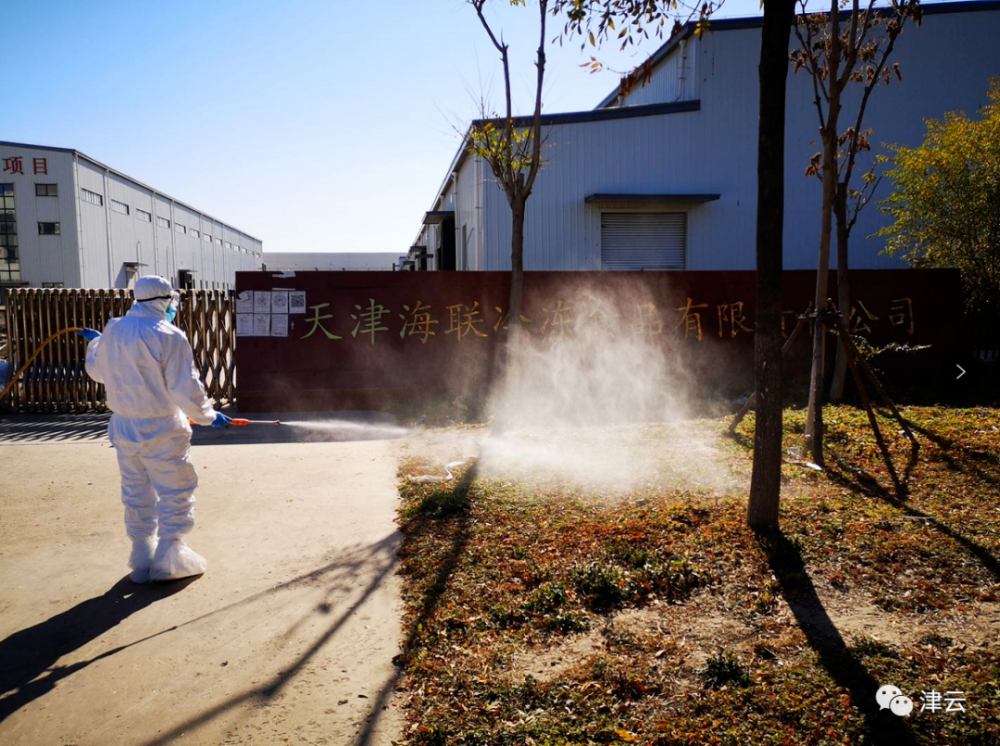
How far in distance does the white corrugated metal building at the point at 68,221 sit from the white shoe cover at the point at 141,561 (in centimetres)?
2692

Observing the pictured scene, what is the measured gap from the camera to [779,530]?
482cm

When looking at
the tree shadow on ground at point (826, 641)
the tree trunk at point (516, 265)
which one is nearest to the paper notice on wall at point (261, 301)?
the tree trunk at point (516, 265)

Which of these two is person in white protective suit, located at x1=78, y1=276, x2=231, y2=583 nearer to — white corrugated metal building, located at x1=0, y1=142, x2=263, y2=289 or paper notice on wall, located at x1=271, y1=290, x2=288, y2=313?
paper notice on wall, located at x1=271, y1=290, x2=288, y2=313

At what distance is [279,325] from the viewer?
11.0 m

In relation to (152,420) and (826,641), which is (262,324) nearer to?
(152,420)

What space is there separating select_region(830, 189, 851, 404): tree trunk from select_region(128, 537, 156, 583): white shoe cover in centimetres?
826

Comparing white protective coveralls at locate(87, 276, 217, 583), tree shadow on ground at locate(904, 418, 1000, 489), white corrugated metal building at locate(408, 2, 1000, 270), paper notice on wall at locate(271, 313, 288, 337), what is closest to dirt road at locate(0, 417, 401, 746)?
white protective coveralls at locate(87, 276, 217, 583)

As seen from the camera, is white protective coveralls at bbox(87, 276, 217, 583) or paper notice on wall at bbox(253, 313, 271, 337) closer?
white protective coveralls at bbox(87, 276, 217, 583)

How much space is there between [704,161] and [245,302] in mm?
10353

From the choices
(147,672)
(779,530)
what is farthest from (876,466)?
(147,672)

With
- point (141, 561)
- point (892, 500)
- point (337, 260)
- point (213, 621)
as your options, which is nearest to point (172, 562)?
point (141, 561)

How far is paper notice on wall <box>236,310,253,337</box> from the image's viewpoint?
10859 mm

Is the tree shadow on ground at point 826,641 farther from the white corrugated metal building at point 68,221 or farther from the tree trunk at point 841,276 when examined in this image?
the white corrugated metal building at point 68,221

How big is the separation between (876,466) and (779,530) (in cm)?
250
